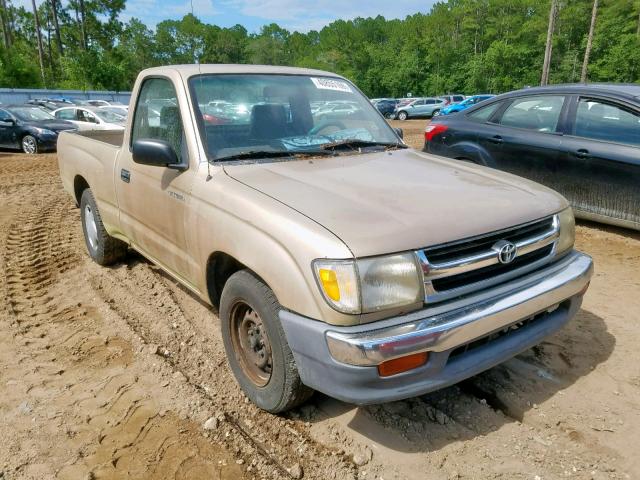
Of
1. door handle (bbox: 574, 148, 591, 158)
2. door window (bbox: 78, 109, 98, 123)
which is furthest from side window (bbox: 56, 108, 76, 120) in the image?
door handle (bbox: 574, 148, 591, 158)

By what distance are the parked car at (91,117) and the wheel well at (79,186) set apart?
10653mm

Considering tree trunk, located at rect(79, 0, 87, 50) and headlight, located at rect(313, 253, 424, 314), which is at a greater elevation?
tree trunk, located at rect(79, 0, 87, 50)

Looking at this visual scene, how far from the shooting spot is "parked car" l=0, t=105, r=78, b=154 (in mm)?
14391

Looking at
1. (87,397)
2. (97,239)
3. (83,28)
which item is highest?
(83,28)

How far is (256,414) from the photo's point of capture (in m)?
2.73

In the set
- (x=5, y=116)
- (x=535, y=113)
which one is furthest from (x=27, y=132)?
(x=535, y=113)

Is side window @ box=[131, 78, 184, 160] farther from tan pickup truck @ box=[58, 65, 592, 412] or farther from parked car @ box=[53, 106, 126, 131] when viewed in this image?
parked car @ box=[53, 106, 126, 131]

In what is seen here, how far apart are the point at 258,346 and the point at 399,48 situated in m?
81.1

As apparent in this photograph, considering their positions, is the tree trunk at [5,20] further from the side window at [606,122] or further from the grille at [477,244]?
the grille at [477,244]

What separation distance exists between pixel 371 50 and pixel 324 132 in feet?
255

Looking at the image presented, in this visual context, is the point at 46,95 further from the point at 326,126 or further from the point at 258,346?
the point at 258,346

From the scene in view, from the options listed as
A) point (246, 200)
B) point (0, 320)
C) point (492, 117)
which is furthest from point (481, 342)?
point (492, 117)

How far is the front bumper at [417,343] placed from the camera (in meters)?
2.03

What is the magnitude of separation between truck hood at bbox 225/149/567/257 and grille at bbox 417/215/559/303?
Answer: 5 cm
